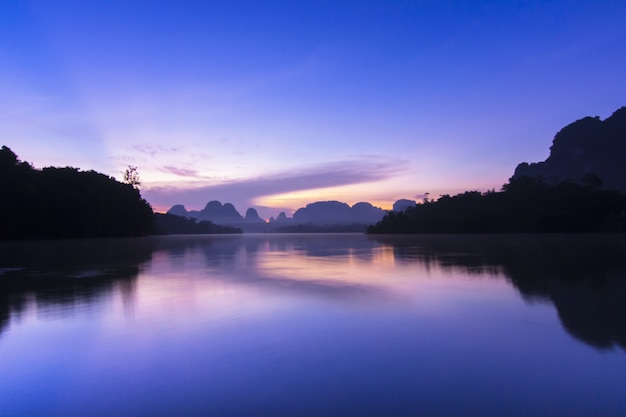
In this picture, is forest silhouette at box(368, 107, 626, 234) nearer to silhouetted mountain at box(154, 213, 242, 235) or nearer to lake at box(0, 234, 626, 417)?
lake at box(0, 234, 626, 417)

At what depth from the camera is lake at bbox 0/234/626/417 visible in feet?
9.41

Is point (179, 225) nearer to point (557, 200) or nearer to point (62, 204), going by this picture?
point (62, 204)

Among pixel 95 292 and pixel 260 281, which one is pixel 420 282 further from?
pixel 95 292

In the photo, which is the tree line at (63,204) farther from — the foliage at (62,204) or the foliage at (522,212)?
the foliage at (522,212)

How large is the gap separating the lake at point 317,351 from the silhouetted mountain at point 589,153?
98979 millimetres

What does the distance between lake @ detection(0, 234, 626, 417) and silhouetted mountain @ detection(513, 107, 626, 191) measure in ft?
325

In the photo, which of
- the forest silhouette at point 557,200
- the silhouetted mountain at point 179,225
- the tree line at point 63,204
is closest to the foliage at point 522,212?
the forest silhouette at point 557,200

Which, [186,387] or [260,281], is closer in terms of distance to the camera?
[186,387]

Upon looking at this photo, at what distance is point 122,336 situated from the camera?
15.3 ft


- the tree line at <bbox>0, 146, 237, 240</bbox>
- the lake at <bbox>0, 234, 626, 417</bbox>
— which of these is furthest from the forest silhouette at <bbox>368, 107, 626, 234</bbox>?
the tree line at <bbox>0, 146, 237, 240</bbox>

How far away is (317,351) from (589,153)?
118 meters

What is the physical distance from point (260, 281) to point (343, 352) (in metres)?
5.50

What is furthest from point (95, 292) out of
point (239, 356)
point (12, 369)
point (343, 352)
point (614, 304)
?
point (614, 304)

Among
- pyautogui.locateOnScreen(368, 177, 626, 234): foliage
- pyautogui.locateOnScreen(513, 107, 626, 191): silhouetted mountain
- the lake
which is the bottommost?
the lake
